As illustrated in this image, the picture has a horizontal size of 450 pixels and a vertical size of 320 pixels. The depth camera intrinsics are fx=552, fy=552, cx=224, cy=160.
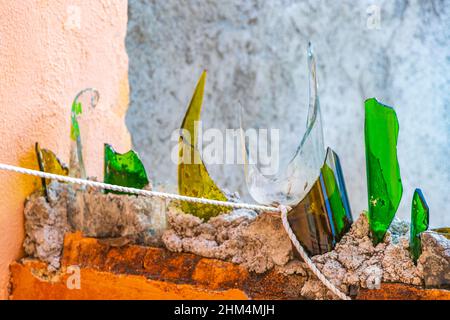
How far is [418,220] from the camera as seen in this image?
2.06 feet

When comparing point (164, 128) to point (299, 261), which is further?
point (164, 128)

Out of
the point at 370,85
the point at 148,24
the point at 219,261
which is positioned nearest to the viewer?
the point at 219,261

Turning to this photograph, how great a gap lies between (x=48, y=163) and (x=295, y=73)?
5.28 feet

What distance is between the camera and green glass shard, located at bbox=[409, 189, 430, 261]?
0.62m

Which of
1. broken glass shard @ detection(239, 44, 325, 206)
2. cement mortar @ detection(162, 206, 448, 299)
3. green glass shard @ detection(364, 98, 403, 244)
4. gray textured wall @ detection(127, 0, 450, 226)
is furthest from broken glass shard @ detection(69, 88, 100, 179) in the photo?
gray textured wall @ detection(127, 0, 450, 226)

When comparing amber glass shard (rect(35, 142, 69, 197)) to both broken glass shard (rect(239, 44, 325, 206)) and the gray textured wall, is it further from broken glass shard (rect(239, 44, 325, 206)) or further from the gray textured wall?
the gray textured wall

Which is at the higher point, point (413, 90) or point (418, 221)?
point (413, 90)

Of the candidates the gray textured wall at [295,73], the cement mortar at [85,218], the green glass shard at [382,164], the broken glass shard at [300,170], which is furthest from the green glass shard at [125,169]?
the gray textured wall at [295,73]

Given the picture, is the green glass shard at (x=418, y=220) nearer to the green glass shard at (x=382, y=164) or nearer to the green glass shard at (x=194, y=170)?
the green glass shard at (x=382, y=164)

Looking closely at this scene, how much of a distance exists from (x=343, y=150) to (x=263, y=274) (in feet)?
5.64

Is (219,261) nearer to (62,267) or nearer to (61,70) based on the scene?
(62,267)

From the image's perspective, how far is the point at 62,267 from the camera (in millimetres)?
824

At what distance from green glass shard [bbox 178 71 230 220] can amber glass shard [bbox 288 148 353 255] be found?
0.13 metres
